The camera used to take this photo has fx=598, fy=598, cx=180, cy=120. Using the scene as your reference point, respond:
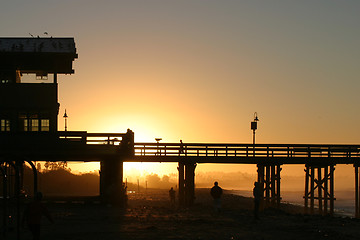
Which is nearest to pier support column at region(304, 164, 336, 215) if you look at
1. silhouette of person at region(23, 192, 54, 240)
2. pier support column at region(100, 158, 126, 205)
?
pier support column at region(100, 158, 126, 205)

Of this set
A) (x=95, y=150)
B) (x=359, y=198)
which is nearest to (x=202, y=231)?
(x=95, y=150)

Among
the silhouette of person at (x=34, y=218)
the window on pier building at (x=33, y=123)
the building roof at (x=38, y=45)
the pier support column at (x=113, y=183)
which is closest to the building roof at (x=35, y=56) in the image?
the building roof at (x=38, y=45)

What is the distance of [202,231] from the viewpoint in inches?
822

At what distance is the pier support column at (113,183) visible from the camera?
32.5 m

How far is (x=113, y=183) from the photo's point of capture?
107 feet

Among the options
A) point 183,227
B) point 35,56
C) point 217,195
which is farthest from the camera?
point 35,56

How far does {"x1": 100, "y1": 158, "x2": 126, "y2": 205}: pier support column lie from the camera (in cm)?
3253

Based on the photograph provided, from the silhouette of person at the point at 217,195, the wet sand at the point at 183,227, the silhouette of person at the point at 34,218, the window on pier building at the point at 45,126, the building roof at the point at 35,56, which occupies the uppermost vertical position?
the building roof at the point at 35,56

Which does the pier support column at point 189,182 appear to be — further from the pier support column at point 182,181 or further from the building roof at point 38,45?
the building roof at point 38,45

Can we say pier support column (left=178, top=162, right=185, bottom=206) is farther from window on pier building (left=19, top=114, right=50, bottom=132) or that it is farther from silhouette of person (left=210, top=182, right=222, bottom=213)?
silhouette of person (left=210, top=182, right=222, bottom=213)

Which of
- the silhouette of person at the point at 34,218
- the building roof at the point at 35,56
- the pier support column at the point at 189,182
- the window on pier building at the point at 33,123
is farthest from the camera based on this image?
the pier support column at the point at 189,182

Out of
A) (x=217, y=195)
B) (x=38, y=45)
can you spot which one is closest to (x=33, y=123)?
(x=38, y=45)

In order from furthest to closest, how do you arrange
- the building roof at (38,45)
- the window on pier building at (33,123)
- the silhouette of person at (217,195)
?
the building roof at (38,45) < the window on pier building at (33,123) < the silhouette of person at (217,195)

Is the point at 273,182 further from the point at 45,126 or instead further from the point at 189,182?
the point at 45,126
